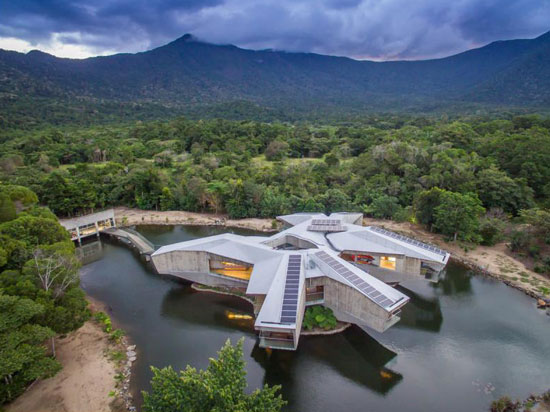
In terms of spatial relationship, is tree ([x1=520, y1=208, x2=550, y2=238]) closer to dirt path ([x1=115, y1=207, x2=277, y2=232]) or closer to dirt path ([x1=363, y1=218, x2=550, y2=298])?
dirt path ([x1=363, y1=218, x2=550, y2=298])

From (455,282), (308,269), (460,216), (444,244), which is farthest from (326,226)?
(460,216)

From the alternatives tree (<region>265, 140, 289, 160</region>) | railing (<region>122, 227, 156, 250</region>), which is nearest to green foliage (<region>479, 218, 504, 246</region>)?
railing (<region>122, 227, 156, 250</region>)

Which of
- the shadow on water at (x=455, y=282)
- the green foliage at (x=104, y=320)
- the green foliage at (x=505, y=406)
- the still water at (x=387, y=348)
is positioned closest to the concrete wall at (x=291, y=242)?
the still water at (x=387, y=348)

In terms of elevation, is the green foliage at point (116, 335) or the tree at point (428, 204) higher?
the tree at point (428, 204)

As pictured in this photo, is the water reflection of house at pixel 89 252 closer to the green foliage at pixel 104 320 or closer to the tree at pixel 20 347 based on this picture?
the green foliage at pixel 104 320

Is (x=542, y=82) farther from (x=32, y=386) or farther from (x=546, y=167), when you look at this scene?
(x=32, y=386)
